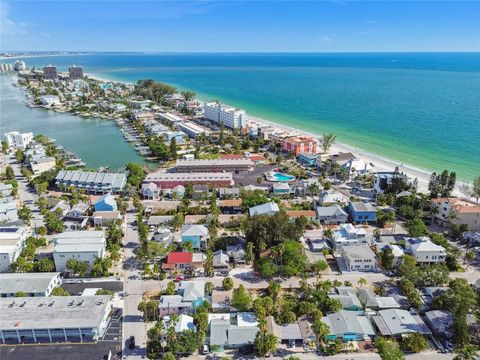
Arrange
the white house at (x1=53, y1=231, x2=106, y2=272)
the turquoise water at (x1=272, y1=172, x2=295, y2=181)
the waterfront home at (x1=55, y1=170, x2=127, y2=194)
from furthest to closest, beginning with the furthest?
the turquoise water at (x1=272, y1=172, x2=295, y2=181), the waterfront home at (x1=55, y1=170, x2=127, y2=194), the white house at (x1=53, y1=231, x2=106, y2=272)

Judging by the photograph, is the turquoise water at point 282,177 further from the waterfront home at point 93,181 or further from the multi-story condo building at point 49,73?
the multi-story condo building at point 49,73

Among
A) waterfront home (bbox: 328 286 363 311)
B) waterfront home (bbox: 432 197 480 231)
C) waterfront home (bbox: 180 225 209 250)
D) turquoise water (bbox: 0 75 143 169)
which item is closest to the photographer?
waterfront home (bbox: 328 286 363 311)

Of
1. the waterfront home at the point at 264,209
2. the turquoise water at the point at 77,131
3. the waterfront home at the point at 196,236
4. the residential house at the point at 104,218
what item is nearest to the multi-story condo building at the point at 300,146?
the waterfront home at the point at 264,209

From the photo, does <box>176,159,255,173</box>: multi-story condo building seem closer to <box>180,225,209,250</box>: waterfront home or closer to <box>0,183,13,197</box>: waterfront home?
<box>180,225,209,250</box>: waterfront home

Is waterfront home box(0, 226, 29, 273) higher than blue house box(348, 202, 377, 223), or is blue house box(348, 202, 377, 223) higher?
blue house box(348, 202, 377, 223)

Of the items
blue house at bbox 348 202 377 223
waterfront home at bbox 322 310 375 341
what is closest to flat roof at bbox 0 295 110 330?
waterfront home at bbox 322 310 375 341

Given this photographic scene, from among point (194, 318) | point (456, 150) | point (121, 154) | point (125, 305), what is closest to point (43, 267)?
point (125, 305)
